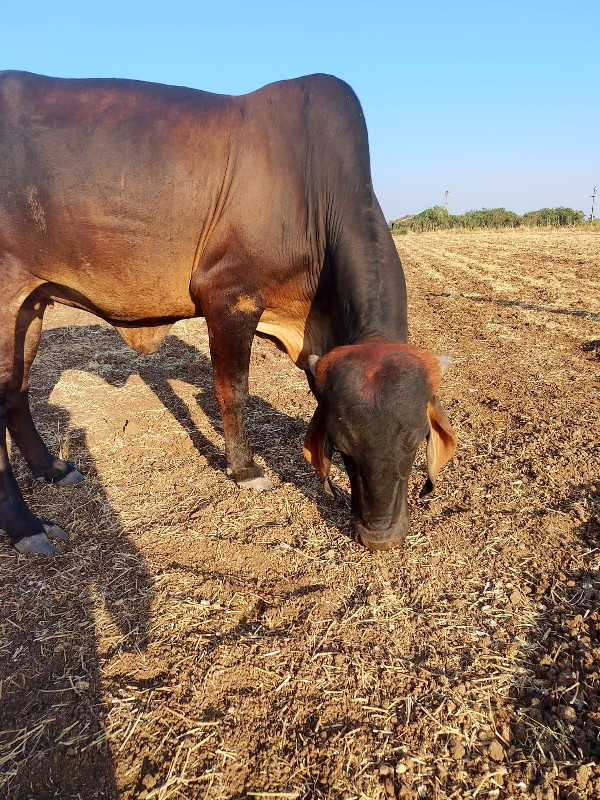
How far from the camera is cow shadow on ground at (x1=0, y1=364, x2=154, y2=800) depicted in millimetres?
2217

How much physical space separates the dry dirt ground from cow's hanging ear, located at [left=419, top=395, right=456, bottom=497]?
1.69ft

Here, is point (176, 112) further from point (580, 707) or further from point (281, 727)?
point (580, 707)

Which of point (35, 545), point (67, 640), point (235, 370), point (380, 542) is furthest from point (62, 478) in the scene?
point (380, 542)

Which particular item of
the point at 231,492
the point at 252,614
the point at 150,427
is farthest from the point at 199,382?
the point at 252,614

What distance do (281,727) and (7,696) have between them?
1307mm

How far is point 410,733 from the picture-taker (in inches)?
89.7

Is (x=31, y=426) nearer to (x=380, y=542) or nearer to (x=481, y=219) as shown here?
(x=380, y=542)

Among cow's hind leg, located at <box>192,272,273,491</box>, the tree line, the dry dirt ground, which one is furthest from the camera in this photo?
the tree line

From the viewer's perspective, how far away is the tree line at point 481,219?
117 ft

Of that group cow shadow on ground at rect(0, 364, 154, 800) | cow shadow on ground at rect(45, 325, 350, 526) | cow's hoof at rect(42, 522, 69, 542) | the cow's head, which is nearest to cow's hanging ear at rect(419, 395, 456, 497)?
the cow's head

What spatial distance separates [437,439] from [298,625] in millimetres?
1316

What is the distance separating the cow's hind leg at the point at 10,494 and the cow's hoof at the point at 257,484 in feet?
4.33

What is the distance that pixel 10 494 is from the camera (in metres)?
3.79

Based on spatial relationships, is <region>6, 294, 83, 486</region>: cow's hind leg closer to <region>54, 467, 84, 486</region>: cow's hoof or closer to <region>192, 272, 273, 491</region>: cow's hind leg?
<region>54, 467, 84, 486</region>: cow's hoof
